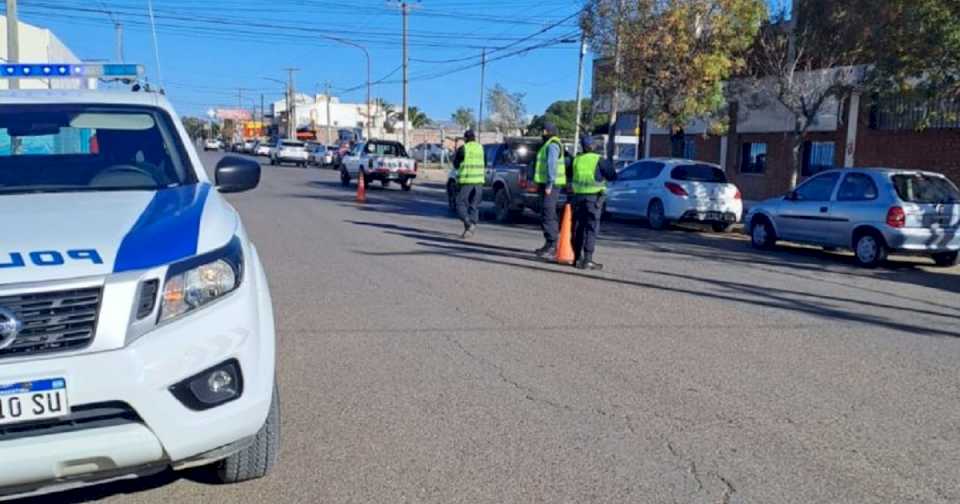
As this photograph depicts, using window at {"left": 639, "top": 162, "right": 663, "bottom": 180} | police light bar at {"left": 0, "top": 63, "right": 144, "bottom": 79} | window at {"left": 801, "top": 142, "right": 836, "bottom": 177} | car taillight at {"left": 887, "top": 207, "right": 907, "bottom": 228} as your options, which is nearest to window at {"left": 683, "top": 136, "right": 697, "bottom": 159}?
window at {"left": 801, "top": 142, "right": 836, "bottom": 177}

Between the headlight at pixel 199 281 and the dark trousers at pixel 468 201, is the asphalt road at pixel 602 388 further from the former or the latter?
the dark trousers at pixel 468 201

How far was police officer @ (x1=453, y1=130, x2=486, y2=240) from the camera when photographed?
1464 cm

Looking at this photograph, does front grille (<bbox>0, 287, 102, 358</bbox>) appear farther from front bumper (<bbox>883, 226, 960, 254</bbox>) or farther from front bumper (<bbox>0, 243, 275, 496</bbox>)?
front bumper (<bbox>883, 226, 960, 254</bbox>)

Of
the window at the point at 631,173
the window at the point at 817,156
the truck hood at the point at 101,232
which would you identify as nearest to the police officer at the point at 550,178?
the window at the point at 631,173

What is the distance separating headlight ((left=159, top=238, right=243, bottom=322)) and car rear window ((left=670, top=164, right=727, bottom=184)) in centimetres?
1591

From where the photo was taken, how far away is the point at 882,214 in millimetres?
13062

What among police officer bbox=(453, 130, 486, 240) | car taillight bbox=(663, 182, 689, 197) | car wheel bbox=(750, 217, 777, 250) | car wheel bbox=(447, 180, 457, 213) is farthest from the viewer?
car wheel bbox=(447, 180, 457, 213)

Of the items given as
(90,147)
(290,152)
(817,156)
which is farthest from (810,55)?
(290,152)

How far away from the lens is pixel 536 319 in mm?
8188

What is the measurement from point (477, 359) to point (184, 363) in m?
3.53

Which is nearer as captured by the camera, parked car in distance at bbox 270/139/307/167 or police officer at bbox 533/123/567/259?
police officer at bbox 533/123/567/259

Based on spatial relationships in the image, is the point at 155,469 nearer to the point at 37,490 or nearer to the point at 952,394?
the point at 37,490

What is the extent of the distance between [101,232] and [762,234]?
552 inches

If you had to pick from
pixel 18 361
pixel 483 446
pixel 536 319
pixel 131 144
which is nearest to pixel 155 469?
pixel 18 361
